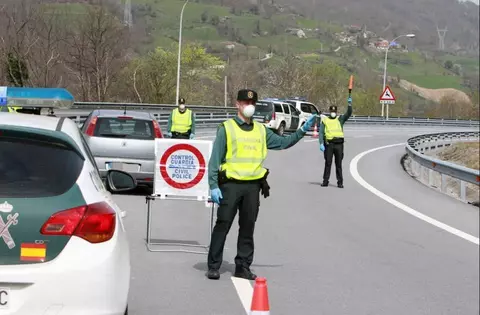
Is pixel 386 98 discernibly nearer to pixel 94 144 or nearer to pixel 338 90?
pixel 94 144

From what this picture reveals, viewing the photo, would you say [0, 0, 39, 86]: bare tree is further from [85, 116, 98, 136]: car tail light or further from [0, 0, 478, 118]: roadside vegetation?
[85, 116, 98, 136]: car tail light

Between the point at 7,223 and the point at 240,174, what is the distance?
372 cm

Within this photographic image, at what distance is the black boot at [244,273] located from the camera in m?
7.86

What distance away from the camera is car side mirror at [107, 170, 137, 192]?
6.09 meters

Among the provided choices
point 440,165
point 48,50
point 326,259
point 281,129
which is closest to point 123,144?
point 440,165

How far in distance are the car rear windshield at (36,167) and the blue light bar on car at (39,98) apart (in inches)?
163

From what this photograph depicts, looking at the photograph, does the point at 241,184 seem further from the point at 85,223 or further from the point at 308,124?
the point at 85,223

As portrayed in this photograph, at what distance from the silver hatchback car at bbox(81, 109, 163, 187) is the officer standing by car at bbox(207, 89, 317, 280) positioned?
7.04 metres

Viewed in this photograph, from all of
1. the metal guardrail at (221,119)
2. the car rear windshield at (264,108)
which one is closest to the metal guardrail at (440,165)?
the car rear windshield at (264,108)

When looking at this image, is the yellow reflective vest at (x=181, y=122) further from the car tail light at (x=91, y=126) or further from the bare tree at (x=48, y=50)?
the bare tree at (x=48, y=50)

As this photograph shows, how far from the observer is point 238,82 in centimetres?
A: 9750

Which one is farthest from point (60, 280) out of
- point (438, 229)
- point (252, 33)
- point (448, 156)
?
point (252, 33)

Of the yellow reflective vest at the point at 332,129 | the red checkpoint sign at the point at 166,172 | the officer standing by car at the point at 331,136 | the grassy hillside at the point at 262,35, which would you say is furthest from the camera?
the grassy hillside at the point at 262,35

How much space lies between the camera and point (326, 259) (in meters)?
9.25
